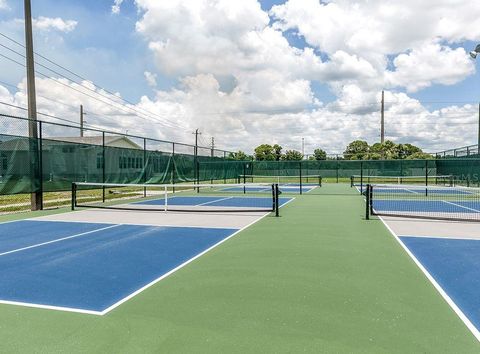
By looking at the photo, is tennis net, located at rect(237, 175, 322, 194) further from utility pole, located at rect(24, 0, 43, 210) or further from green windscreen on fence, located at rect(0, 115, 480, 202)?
utility pole, located at rect(24, 0, 43, 210)

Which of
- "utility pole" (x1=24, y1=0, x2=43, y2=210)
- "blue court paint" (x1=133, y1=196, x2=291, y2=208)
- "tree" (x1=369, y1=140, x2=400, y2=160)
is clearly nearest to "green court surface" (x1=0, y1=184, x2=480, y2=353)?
"blue court paint" (x1=133, y1=196, x2=291, y2=208)

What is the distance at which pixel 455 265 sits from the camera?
577cm

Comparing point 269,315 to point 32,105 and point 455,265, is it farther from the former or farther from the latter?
point 32,105

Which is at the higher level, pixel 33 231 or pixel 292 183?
pixel 292 183

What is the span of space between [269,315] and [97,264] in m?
3.20

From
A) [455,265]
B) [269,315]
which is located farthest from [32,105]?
[455,265]

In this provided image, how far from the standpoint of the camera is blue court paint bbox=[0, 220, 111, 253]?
25.2 ft

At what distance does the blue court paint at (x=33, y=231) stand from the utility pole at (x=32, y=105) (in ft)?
9.41

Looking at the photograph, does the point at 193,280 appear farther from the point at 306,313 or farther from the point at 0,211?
the point at 0,211

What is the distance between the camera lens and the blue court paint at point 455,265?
4.24 m

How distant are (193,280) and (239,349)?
1987 millimetres

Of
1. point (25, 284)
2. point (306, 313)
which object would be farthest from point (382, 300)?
point (25, 284)

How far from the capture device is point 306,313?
3902 mm

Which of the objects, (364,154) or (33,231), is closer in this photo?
(33,231)
